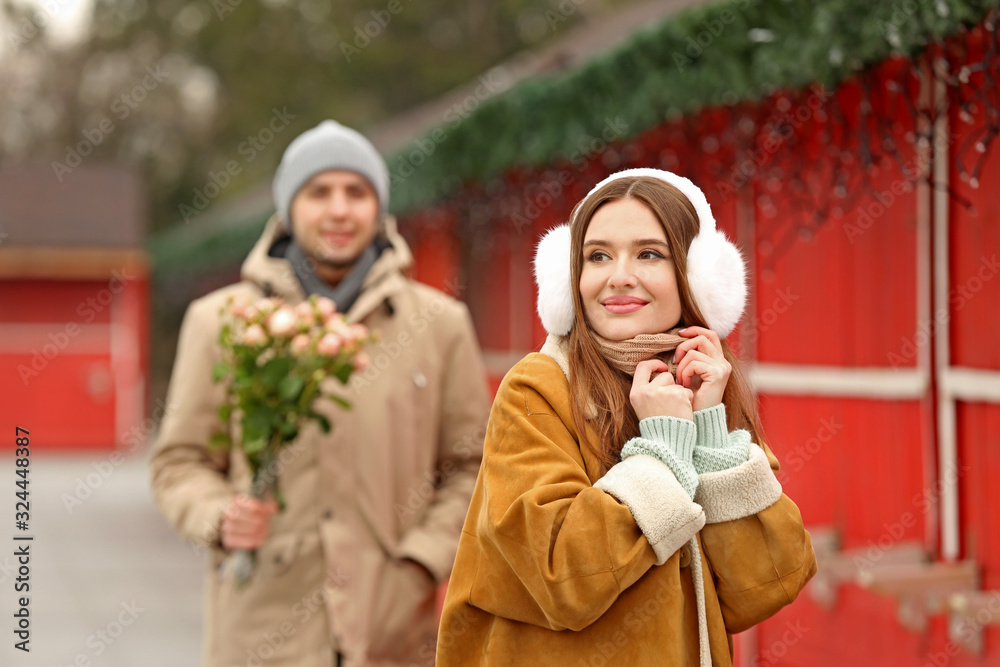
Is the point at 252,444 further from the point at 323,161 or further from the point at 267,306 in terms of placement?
the point at 323,161

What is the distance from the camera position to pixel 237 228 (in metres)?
17.0

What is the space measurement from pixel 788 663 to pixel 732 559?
3700mm

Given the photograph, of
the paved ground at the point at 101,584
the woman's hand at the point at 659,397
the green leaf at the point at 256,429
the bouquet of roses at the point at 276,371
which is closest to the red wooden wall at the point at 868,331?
the woman's hand at the point at 659,397

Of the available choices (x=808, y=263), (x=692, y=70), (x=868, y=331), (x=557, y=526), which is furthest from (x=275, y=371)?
(x=808, y=263)

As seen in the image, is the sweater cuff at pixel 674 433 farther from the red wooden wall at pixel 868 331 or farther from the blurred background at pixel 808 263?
the red wooden wall at pixel 868 331

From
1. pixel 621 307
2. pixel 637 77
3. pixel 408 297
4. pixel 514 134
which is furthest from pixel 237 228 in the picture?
pixel 621 307

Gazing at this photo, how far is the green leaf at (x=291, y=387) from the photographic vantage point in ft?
9.43

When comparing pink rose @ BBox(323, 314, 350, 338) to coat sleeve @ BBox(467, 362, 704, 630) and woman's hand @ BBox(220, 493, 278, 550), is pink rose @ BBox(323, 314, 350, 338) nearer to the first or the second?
woman's hand @ BBox(220, 493, 278, 550)

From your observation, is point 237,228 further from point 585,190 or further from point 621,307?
point 621,307

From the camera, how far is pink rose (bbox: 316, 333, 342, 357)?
284 centimetres

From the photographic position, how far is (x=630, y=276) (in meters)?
1.96

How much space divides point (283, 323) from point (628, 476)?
1.33 meters

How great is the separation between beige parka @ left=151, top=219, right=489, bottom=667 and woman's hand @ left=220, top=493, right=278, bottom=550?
7 cm

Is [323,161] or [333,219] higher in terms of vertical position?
[323,161]
